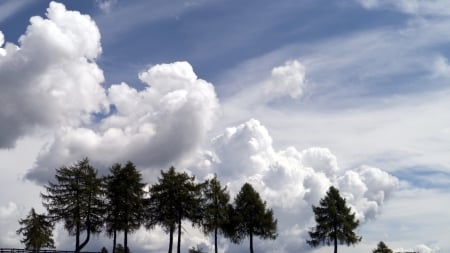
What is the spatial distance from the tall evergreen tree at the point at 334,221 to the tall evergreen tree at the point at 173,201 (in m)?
15.4

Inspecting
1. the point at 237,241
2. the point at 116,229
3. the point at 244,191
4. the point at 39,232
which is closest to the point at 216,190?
the point at 244,191

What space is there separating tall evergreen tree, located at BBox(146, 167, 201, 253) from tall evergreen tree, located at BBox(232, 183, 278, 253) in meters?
5.87

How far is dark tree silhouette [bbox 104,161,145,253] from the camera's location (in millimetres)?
56031

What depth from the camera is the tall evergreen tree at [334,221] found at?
204 feet

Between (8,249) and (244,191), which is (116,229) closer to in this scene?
(8,249)

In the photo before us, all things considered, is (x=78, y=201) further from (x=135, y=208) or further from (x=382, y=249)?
(x=382, y=249)

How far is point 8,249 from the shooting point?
49.9m

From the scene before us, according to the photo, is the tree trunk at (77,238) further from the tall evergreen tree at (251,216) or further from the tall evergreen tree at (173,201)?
the tall evergreen tree at (251,216)

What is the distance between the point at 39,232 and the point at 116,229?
30.5 ft

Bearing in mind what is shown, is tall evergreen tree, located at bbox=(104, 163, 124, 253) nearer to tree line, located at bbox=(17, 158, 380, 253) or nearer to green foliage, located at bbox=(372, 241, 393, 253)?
tree line, located at bbox=(17, 158, 380, 253)

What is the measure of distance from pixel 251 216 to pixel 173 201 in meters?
10.2

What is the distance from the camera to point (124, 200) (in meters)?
56.2

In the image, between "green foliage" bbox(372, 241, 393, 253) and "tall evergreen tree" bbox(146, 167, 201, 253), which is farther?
"green foliage" bbox(372, 241, 393, 253)

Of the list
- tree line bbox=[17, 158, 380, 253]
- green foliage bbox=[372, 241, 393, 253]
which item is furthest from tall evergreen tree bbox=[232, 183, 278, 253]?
green foliage bbox=[372, 241, 393, 253]
